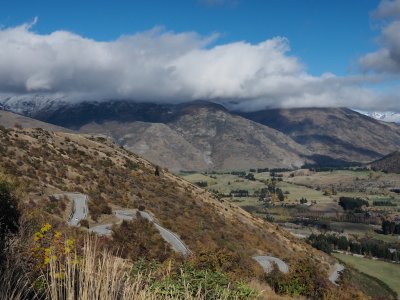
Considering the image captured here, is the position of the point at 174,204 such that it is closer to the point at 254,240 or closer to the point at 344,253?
the point at 254,240

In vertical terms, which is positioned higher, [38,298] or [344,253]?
[38,298]

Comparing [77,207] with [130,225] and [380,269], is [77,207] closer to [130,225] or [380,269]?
[130,225]

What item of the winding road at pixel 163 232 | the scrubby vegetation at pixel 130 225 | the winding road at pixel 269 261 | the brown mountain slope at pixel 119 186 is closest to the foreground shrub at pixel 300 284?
the scrubby vegetation at pixel 130 225

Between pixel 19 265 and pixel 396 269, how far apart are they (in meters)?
171

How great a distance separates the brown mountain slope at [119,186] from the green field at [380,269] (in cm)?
6505

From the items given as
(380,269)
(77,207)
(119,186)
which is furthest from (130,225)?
(380,269)

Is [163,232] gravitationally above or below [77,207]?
below

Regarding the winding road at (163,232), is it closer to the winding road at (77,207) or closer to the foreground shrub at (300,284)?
the winding road at (77,207)

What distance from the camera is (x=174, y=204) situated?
64062mm

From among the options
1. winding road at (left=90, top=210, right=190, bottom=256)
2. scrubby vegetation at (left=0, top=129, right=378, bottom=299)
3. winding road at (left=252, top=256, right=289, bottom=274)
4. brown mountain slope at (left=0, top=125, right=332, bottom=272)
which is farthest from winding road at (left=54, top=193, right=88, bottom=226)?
winding road at (left=252, top=256, right=289, bottom=274)

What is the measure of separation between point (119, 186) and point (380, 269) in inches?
4939

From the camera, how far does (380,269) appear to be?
152875 millimetres

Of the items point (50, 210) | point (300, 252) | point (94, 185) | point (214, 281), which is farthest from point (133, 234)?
point (300, 252)

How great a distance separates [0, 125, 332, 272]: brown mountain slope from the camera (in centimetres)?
4719
